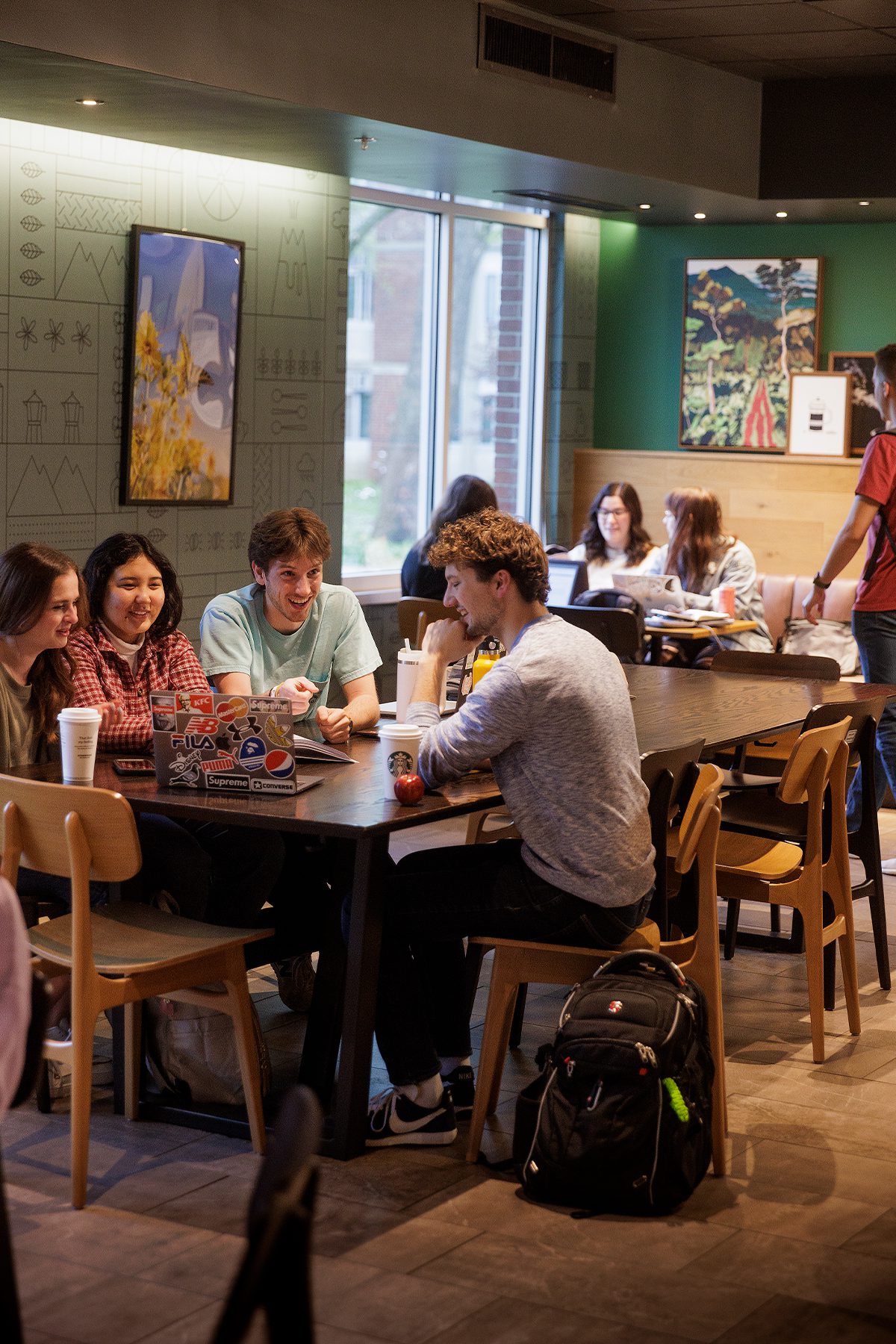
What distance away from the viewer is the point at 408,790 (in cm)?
341

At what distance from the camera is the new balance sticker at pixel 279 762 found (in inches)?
137

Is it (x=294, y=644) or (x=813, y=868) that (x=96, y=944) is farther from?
(x=813, y=868)

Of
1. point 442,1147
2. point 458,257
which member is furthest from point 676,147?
point 442,1147

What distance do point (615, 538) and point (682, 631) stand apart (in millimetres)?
1158

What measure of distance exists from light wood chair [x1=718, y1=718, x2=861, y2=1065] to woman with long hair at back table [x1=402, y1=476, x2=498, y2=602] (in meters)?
2.75

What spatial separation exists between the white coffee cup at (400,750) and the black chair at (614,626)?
313cm

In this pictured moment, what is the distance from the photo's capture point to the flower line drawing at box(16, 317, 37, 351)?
21.2 feet

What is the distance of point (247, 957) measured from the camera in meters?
3.86

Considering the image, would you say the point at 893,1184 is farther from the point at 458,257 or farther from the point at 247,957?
the point at 458,257

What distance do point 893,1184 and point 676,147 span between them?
19.4ft

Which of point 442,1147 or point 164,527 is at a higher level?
point 164,527

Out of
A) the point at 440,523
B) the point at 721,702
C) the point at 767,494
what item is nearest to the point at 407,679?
the point at 721,702

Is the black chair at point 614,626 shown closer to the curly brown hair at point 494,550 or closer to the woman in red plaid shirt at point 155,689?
the woman in red plaid shirt at point 155,689

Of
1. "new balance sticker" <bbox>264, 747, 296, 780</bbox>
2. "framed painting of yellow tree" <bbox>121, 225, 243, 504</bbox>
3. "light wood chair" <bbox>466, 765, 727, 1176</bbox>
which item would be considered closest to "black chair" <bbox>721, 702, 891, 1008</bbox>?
"light wood chair" <bbox>466, 765, 727, 1176</bbox>
